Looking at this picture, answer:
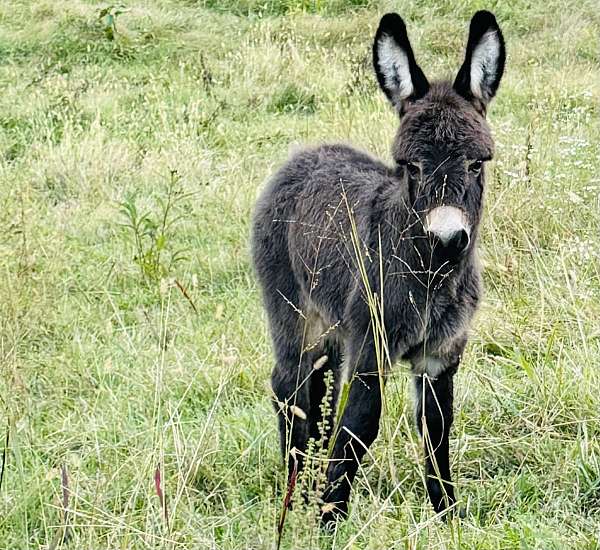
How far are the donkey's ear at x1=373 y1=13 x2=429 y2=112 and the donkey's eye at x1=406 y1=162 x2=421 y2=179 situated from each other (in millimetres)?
307

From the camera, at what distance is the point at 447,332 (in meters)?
3.16

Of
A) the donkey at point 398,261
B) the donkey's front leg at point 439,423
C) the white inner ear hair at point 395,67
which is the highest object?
the white inner ear hair at point 395,67

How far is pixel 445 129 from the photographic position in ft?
9.75

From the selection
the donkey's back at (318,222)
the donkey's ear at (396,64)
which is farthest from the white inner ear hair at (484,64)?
the donkey's back at (318,222)

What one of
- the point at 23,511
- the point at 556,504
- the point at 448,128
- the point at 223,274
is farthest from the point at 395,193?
the point at 223,274

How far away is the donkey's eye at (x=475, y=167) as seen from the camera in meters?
2.98

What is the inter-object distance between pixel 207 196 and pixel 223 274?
105 cm

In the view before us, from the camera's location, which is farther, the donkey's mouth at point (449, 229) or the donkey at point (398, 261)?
the donkey at point (398, 261)

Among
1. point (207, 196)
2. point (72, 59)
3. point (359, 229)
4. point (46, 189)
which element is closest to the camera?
point (359, 229)

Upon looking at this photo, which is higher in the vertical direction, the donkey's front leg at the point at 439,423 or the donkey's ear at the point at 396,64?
the donkey's ear at the point at 396,64

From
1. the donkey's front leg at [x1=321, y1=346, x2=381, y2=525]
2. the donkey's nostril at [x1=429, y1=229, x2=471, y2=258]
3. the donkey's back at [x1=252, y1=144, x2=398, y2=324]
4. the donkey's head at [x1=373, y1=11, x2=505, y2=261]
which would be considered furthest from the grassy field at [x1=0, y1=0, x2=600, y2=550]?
the donkey's head at [x1=373, y1=11, x2=505, y2=261]

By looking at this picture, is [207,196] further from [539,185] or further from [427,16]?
Answer: [427,16]

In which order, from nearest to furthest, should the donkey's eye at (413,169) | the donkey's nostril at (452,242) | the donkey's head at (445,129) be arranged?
the donkey's nostril at (452,242) < the donkey's head at (445,129) < the donkey's eye at (413,169)

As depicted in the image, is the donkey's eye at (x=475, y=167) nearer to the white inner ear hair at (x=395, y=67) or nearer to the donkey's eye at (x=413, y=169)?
the donkey's eye at (x=413, y=169)
